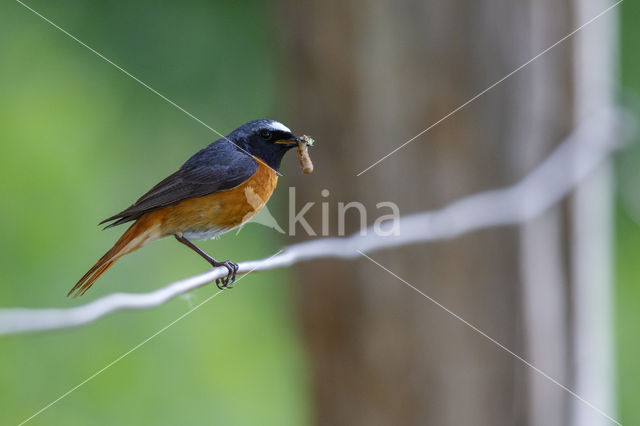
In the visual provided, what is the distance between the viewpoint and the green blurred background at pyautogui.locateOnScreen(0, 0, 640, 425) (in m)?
3.80

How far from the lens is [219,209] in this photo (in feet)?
4.33

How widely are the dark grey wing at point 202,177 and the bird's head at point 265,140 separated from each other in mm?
25

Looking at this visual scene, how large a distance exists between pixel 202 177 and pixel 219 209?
101 millimetres

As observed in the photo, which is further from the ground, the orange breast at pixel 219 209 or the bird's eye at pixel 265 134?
the bird's eye at pixel 265 134

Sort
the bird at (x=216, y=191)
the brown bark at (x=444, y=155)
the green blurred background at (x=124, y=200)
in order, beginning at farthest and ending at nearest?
the green blurred background at (x=124, y=200)
the brown bark at (x=444, y=155)
the bird at (x=216, y=191)

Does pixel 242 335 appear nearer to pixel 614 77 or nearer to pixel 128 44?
pixel 128 44

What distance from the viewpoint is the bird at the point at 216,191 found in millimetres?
1113

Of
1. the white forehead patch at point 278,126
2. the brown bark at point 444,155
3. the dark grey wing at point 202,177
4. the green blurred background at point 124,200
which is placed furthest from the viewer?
the green blurred background at point 124,200

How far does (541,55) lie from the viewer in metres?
2.14

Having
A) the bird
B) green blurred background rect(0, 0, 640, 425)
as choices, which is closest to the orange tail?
the bird

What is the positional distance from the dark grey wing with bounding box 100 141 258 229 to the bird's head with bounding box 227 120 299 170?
0.08 feet

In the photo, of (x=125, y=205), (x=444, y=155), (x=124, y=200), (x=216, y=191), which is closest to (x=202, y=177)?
(x=216, y=191)

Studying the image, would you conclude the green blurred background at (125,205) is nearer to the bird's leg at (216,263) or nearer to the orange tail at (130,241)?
the bird's leg at (216,263)

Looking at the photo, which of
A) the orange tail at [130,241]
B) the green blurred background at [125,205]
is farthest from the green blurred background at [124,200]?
the orange tail at [130,241]
